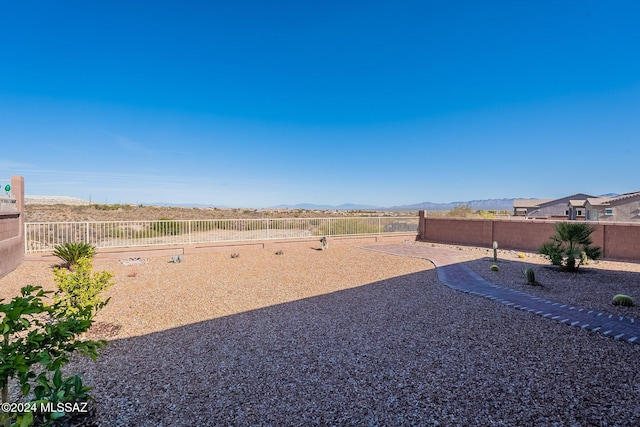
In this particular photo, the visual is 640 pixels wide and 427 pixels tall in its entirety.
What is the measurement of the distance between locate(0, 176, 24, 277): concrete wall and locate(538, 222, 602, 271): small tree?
15.6 metres

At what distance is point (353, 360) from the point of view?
362cm

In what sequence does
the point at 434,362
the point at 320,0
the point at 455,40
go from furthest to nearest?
the point at 455,40 → the point at 320,0 → the point at 434,362

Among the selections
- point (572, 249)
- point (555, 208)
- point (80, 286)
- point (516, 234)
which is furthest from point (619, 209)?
point (80, 286)

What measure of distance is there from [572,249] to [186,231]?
13.9 m

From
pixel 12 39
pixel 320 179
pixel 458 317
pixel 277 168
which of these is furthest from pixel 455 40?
pixel 320 179

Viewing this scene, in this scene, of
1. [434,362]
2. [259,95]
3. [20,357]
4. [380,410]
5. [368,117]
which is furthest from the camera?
[368,117]

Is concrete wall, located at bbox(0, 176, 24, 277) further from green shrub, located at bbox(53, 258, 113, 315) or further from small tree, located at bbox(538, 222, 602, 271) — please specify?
small tree, located at bbox(538, 222, 602, 271)

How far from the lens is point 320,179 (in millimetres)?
45906

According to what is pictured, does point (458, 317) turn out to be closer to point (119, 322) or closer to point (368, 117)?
point (119, 322)

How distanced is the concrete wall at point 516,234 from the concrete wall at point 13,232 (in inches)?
676

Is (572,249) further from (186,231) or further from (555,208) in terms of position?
(555,208)

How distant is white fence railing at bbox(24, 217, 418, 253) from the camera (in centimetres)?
1073

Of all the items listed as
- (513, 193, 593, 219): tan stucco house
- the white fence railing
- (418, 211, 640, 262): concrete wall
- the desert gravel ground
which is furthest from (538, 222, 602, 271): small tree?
(513, 193, 593, 219): tan stucco house

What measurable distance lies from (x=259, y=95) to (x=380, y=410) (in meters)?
21.5
